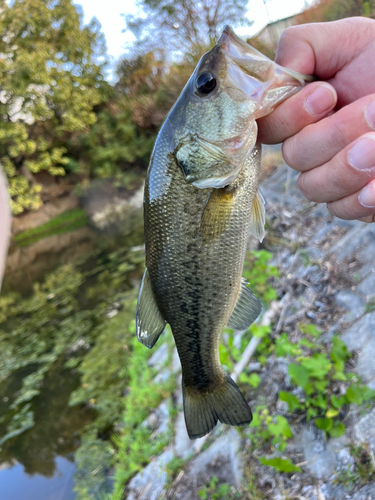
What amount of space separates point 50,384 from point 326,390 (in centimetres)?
468

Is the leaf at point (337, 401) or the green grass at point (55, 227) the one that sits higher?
the leaf at point (337, 401)

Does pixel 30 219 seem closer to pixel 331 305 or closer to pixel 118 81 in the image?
pixel 118 81

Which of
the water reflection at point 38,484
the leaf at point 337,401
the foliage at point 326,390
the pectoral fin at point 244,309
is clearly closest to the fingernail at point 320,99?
the pectoral fin at point 244,309

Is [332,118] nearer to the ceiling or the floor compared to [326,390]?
nearer to the ceiling

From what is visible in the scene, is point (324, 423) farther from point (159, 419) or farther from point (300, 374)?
point (159, 419)

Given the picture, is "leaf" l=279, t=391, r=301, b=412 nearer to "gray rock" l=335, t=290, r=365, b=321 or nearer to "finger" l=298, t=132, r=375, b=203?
"gray rock" l=335, t=290, r=365, b=321

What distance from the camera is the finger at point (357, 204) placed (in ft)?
4.81

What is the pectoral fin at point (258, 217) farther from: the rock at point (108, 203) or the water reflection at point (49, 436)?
the rock at point (108, 203)

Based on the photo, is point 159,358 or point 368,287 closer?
point 368,287

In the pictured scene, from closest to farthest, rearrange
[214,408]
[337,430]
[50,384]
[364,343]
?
[214,408] → [337,430] → [364,343] → [50,384]

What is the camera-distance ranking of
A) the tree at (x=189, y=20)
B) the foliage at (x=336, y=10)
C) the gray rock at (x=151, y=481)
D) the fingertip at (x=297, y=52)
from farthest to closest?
the tree at (x=189, y=20) < the foliage at (x=336, y=10) < the gray rock at (x=151, y=481) < the fingertip at (x=297, y=52)

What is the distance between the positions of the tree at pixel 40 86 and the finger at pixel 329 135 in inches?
728

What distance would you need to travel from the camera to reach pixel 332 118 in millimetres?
1389

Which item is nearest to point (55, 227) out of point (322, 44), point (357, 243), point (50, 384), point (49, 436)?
point (50, 384)
